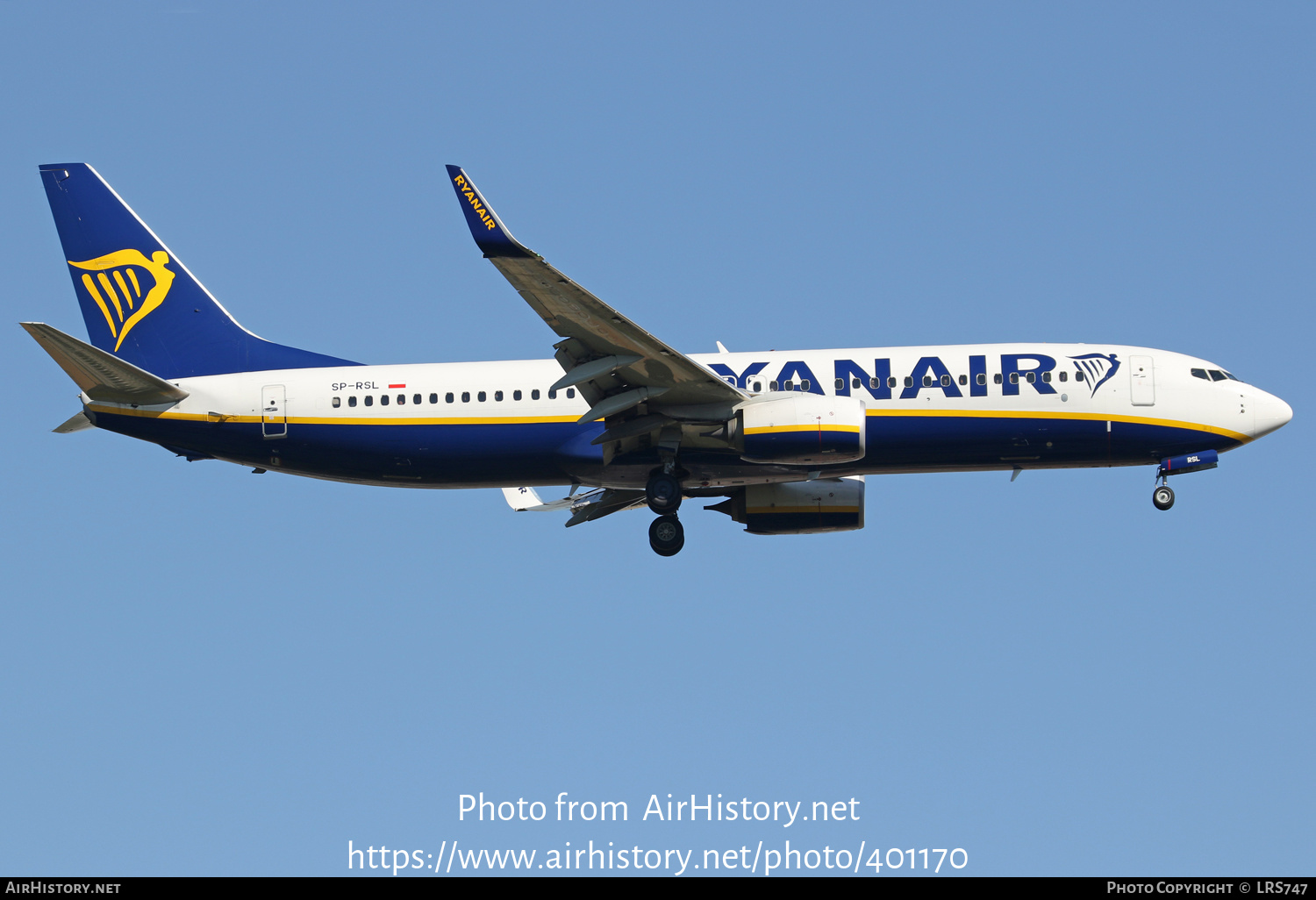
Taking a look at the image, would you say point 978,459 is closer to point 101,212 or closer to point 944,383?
point 944,383

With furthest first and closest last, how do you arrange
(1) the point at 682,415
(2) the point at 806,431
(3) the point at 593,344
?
(1) the point at 682,415, (2) the point at 806,431, (3) the point at 593,344

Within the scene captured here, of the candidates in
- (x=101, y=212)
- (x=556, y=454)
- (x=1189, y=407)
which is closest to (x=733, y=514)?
(x=556, y=454)

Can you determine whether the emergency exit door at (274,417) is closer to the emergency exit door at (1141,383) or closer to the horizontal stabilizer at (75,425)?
the horizontal stabilizer at (75,425)

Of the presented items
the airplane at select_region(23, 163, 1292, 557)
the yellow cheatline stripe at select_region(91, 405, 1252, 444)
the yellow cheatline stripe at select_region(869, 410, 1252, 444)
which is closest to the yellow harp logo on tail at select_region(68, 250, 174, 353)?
the airplane at select_region(23, 163, 1292, 557)

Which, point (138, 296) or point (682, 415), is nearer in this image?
point (682, 415)

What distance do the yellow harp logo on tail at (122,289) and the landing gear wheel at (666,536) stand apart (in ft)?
49.7

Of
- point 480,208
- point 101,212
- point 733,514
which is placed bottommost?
point 733,514

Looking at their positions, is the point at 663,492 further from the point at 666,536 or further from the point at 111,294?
the point at 111,294

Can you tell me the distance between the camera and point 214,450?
38438mm

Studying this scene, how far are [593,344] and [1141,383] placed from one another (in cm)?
1414

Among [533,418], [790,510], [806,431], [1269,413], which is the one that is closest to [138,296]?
[533,418]

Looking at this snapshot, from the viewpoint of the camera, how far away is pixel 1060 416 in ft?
121

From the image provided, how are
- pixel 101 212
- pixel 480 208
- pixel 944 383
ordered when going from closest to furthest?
1. pixel 480 208
2. pixel 944 383
3. pixel 101 212

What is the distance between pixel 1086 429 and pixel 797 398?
7522 millimetres
